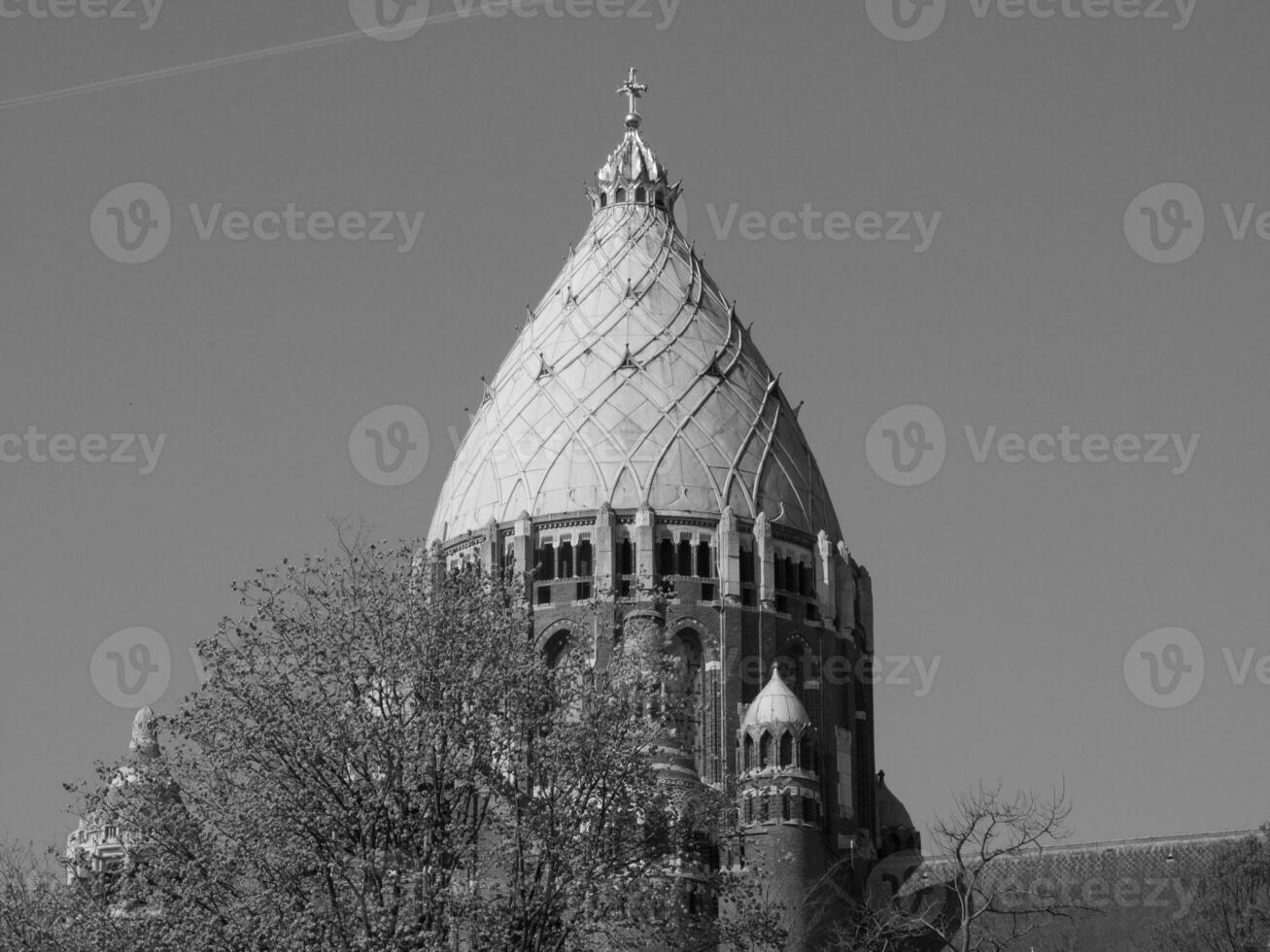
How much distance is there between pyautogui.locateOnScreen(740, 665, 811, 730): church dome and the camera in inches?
2591

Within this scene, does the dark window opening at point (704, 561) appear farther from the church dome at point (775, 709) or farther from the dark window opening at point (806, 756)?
the dark window opening at point (806, 756)

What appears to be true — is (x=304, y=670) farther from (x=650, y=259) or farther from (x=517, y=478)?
(x=650, y=259)

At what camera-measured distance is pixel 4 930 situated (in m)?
41.8

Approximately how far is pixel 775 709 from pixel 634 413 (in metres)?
12.5

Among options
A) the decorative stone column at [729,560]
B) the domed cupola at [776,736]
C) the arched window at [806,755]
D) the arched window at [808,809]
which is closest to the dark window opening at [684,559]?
the decorative stone column at [729,560]

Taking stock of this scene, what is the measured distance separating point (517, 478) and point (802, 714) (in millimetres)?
12950

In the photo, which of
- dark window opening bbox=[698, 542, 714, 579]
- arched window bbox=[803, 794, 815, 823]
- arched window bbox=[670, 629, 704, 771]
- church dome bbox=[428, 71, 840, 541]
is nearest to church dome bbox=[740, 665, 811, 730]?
arched window bbox=[803, 794, 815, 823]

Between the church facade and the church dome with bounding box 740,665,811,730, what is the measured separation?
0.37 m

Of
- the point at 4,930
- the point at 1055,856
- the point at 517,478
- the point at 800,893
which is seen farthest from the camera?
the point at 517,478

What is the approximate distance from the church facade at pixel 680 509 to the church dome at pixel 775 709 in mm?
373

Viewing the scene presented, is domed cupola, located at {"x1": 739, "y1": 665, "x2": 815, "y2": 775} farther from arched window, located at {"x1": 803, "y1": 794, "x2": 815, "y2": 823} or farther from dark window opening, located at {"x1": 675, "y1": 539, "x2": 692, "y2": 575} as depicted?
dark window opening, located at {"x1": 675, "y1": 539, "x2": 692, "y2": 575}

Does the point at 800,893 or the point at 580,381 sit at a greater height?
the point at 580,381

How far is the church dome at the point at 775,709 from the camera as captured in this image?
6581cm

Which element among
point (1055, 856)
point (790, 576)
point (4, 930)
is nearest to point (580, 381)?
point (790, 576)
